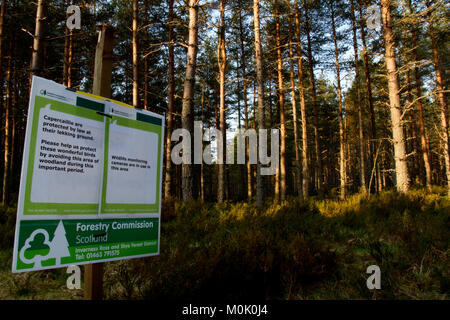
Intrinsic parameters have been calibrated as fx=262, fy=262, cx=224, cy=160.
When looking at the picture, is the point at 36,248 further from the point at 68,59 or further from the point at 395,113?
the point at 68,59

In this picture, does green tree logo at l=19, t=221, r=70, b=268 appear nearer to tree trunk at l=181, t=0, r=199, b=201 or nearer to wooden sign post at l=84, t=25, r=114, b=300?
wooden sign post at l=84, t=25, r=114, b=300

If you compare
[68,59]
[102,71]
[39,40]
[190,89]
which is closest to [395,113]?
[190,89]

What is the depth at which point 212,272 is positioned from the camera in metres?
3.18

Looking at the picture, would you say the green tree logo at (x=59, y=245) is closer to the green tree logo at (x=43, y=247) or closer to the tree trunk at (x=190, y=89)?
the green tree logo at (x=43, y=247)

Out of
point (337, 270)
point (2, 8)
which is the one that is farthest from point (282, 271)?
point (2, 8)

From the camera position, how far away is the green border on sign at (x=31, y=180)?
5.77 feet

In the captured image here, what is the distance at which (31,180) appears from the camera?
1769 mm

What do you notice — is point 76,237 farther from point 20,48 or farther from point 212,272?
point 20,48

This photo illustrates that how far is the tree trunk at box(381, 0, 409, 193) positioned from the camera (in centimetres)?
829

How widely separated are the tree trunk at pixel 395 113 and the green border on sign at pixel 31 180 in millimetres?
9020

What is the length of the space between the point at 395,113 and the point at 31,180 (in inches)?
380

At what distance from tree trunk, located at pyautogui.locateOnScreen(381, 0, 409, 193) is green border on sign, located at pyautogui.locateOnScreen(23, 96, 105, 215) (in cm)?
902

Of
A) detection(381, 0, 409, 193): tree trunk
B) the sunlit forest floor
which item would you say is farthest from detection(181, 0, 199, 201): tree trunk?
detection(381, 0, 409, 193): tree trunk

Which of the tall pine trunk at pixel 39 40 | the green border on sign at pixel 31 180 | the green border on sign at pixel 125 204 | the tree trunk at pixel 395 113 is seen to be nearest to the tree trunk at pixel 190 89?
the tall pine trunk at pixel 39 40
